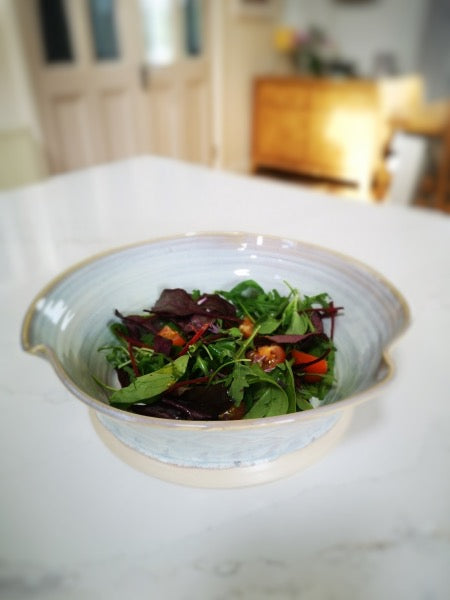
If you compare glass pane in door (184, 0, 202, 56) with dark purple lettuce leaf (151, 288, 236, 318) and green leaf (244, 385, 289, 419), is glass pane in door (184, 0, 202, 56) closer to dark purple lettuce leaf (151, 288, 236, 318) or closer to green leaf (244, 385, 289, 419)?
dark purple lettuce leaf (151, 288, 236, 318)

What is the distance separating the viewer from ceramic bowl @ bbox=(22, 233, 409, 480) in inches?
14.9

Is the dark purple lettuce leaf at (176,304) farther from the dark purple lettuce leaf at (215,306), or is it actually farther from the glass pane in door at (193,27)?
the glass pane in door at (193,27)

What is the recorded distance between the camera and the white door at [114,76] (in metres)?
2.85

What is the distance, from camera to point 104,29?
3.09 meters

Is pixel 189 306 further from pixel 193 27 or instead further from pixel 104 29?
pixel 193 27

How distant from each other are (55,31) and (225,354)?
307 centimetres

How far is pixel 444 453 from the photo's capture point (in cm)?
49

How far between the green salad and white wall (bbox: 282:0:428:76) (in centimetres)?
430

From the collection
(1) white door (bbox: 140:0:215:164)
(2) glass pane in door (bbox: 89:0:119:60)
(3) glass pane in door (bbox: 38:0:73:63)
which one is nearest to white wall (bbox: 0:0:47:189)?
(3) glass pane in door (bbox: 38:0:73:63)

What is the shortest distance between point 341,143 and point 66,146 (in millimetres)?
2286

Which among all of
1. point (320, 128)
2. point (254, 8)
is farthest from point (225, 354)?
point (254, 8)

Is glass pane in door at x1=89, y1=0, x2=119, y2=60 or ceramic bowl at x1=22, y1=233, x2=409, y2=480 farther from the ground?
glass pane in door at x1=89, y1=0, x2=119, y2=60

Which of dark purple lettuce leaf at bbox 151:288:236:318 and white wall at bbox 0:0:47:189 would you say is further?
white wall at bbox 0:0:47:189

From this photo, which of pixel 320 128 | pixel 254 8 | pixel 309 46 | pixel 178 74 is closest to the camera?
pixel 178 74
